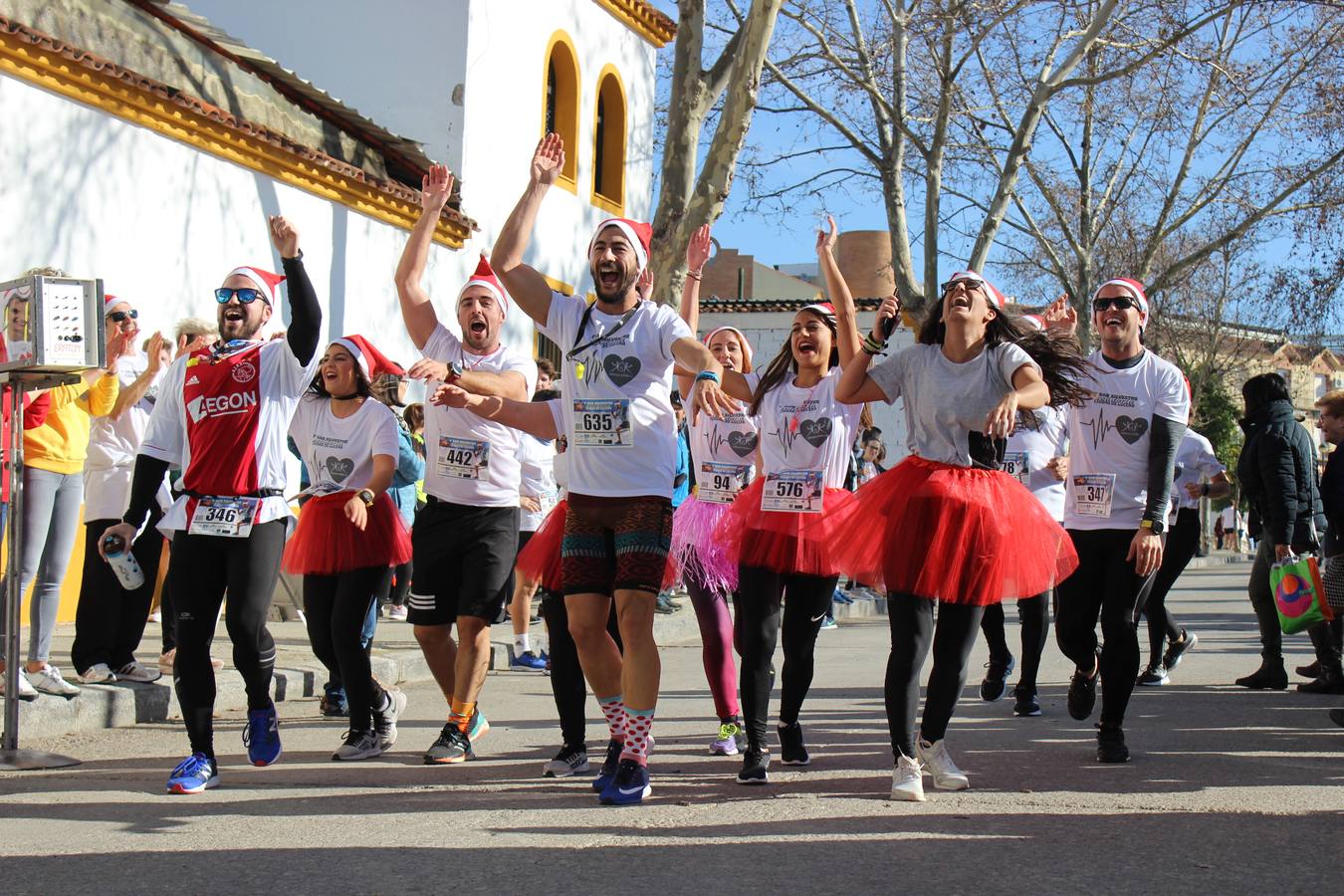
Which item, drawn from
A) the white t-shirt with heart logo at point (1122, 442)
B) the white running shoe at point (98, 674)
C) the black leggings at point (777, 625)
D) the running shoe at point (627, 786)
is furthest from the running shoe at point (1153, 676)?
the white running shoe at point (98, 674)

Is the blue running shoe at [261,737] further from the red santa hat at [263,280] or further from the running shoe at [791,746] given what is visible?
the running shoe at [791,746]

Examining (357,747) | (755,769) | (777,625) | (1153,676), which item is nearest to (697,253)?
(777,625)

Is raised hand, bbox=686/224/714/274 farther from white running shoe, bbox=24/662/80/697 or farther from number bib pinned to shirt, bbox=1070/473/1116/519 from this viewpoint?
white running shoe, bbox=24/662/80/697

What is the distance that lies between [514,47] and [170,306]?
796cm

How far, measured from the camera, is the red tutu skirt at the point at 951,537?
18.8 feet

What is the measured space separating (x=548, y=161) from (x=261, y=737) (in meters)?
2.66

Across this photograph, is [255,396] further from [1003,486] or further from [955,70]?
[955,70]

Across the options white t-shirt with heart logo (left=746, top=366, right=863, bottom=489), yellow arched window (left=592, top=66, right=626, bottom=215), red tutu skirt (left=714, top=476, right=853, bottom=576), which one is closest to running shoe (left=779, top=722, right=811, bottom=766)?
red tutu skirt (left=714, top=476, right=853, bottom=576)

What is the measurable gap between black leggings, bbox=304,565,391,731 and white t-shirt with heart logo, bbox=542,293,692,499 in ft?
5.12

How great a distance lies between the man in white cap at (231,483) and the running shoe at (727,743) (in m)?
1.95

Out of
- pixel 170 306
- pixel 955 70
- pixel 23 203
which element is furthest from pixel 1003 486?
pixel 955 70

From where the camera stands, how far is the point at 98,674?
822 centimetres

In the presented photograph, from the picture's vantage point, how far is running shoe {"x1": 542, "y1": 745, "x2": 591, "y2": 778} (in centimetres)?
634

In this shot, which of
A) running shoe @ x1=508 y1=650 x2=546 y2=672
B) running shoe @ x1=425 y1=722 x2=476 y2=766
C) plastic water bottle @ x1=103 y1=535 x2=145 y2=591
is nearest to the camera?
plastic water bottle @ x1=103 y1=535 x2=145 y2=591
